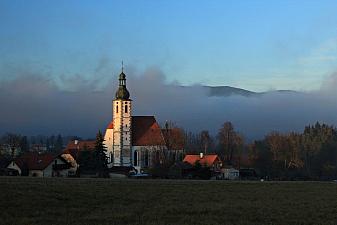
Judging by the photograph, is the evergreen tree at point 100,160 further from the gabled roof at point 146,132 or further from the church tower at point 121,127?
the gabled roof at point 146,132

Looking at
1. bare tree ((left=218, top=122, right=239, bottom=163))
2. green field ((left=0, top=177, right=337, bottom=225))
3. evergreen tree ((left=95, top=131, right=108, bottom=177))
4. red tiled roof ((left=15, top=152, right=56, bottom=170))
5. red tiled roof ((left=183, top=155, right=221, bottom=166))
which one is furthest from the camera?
bare tree ((left=218, top=122, right=239, bottom=163))

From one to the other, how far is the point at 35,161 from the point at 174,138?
31154 mm

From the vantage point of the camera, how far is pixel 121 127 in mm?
123812

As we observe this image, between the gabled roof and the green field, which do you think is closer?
the green field

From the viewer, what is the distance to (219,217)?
2250 centimetres

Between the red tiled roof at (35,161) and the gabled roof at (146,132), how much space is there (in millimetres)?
23434

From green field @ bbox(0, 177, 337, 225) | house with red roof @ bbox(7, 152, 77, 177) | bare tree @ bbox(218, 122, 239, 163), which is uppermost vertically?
bare tree @ bbox(218, 122, 239, 163)

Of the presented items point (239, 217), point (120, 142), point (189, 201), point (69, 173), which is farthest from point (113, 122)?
point (239, 217)

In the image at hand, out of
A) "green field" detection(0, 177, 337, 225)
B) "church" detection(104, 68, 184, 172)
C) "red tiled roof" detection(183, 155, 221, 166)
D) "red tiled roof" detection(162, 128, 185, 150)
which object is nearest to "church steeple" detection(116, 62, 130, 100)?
"church" detection(104, 68, 184, 172)

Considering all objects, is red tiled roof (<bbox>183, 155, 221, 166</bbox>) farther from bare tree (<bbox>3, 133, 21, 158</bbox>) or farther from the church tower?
bare tree (<bbox>3, 133, 21, 158</bbox>)

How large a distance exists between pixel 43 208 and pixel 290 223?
416 inches

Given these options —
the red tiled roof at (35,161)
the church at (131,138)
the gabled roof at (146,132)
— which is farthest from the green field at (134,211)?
the gabled roof at (146,132)

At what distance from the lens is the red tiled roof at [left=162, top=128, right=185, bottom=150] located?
122 meters

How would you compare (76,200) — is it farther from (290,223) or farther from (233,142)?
(233,142)
